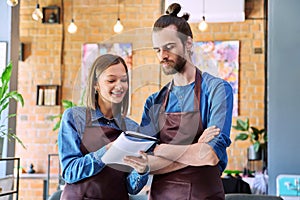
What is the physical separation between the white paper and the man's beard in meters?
0.24

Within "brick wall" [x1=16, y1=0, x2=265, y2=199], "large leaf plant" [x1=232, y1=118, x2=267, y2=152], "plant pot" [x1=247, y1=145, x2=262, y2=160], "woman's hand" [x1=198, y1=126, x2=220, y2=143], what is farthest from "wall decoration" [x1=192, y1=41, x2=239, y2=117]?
"woman's hand" [x1=198, y1=126, x2=220, y2=143]

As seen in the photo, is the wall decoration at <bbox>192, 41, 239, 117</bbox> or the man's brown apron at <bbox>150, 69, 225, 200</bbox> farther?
the wall decoration at <bbox>192, 41, 239, 117</bbox>

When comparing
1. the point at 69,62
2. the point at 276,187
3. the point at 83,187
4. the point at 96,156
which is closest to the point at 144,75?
the point at 96,156

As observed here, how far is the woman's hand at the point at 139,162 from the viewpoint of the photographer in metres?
1.50

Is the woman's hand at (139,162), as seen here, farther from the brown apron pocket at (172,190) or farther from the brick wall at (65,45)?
the brick wall at (65,45)

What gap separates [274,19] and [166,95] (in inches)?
85.8

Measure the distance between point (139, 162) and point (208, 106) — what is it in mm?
283

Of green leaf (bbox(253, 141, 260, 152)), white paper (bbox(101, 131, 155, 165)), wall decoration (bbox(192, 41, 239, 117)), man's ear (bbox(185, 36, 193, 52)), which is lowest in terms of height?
green leaf (bbox(253, 141, 260, 152))

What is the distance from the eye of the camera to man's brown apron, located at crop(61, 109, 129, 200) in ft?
5.26

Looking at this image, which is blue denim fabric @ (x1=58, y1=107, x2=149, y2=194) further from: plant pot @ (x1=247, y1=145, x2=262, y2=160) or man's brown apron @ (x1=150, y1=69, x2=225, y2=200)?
plant pot @ (x1=247, y1=145, x2=262, y2=160)

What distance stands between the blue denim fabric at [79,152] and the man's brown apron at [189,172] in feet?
0.33

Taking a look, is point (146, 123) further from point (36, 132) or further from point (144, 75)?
point (36, 132)

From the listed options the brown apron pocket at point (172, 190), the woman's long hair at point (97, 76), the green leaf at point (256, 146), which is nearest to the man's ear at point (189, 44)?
the woman's long hair at point (97, 76)

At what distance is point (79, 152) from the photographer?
1601mm
